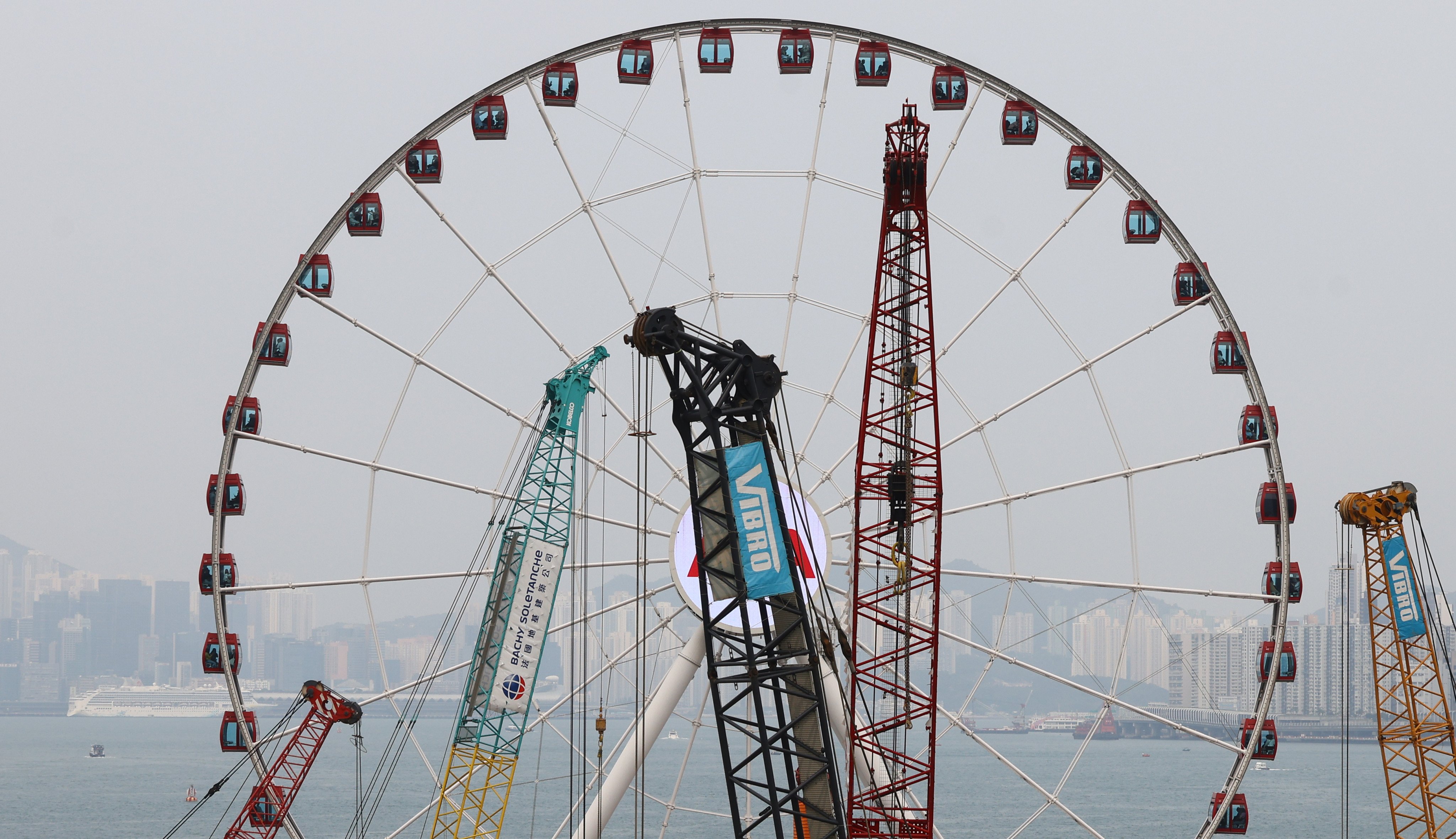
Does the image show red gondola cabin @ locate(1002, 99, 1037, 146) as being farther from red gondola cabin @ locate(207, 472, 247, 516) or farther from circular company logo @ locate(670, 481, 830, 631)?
red gondola cabin @ locate(207, 472, 247, 516)

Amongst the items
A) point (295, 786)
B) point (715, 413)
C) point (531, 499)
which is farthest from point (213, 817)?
point (715, 413)

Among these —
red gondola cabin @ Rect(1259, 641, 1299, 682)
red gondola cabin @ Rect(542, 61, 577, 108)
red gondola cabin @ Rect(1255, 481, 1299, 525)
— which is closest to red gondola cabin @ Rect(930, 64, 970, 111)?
red gondola cabin @ Rect(542, 61, 577, 108)

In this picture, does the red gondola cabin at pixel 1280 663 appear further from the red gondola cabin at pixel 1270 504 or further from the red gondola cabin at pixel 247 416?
the red gondola cabin at pixel 247 416

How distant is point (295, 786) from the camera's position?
63.3m

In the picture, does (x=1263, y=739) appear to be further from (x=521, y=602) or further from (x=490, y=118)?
(x=490, y=118)

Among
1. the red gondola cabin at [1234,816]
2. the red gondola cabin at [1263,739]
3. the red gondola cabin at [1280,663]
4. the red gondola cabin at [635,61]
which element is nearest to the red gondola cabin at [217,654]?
the red gondola cabin at [635,61]

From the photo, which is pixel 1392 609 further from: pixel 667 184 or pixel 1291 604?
pixel 667 184

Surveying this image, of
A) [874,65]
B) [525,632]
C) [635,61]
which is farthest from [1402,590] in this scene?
[635,61]

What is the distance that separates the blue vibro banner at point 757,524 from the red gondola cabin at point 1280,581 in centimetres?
2359

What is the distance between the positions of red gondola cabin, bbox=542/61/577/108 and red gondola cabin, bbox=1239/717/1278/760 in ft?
101

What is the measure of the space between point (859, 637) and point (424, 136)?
74.1 ft

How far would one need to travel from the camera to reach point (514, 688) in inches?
2248

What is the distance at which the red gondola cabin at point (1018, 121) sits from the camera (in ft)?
196

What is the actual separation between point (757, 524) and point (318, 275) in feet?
78.6
